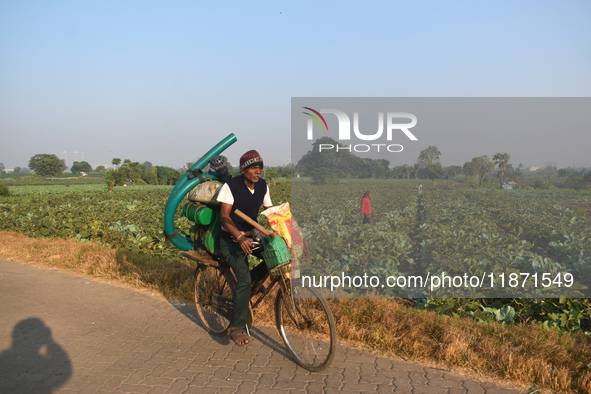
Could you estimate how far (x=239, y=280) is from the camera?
405cm

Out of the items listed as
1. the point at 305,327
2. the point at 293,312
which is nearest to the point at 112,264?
the point at 293,312

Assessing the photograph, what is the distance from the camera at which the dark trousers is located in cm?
404

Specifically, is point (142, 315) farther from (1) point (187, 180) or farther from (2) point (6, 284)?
(2) point (6, 284)

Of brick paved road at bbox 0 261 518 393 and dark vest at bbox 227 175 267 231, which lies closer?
brick paved road at bbox 0 261 518 393

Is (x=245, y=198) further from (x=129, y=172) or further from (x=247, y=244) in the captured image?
(x=129, y=172)

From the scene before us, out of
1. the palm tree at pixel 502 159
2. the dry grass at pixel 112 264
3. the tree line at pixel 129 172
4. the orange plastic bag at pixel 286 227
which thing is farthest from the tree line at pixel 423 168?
the tree line at pixel 129 172

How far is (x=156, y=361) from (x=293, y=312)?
4.69 ft

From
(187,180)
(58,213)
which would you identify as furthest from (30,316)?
(58,213)

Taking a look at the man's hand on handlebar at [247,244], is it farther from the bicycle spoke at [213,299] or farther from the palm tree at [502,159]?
the palm tree at [502,159]

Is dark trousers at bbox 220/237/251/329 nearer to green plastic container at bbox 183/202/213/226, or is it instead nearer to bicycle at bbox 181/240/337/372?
bicycle at bbox 181/240/337/372

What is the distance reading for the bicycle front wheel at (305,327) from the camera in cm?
370

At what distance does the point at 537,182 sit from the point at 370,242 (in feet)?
13.4

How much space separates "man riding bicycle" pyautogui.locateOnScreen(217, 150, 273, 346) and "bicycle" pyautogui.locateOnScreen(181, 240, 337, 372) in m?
0.19

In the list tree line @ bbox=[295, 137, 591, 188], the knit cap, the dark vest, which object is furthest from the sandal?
tree line @ bbox=[295, 137, 591, 188]
